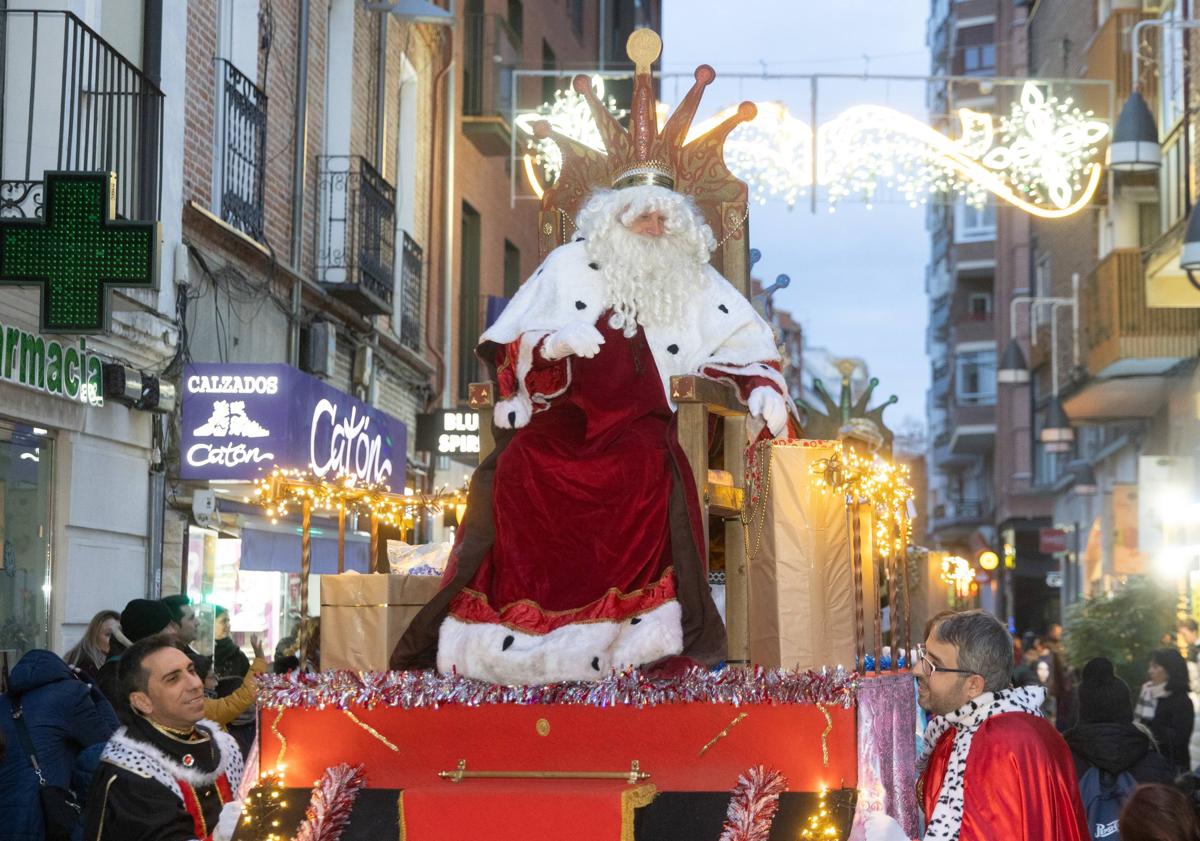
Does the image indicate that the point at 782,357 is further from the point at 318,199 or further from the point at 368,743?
the point at 318,199

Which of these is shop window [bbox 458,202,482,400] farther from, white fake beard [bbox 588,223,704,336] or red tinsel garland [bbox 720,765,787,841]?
red tinsel garland [bbox 720,765,787,841]

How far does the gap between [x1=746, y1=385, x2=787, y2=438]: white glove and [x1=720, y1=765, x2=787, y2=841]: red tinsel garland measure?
1.80 meters

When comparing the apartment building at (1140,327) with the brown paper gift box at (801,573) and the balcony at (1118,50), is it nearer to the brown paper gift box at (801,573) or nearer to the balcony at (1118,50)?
the balcony at (1118,50)

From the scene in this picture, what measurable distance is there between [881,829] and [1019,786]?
593mm

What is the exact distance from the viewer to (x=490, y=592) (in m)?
5.65

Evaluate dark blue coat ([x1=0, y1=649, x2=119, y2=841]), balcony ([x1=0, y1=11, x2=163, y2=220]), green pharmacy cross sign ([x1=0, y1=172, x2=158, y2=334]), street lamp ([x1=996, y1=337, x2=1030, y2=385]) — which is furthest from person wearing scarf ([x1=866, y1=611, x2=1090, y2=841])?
street lamp ([x1=996, y1=337, x2=1030, y2=385])

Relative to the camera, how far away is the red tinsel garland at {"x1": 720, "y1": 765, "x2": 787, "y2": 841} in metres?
4.64

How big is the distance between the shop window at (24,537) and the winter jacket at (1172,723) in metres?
6.75

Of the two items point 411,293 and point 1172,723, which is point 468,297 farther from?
point 1172,723

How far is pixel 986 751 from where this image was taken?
4.21 meters

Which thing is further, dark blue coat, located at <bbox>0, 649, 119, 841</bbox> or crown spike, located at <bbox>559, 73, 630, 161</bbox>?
crown spike, located at <bbox>559, 73, 630, 161</bbox>

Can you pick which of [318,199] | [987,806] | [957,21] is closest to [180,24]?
[318,199]

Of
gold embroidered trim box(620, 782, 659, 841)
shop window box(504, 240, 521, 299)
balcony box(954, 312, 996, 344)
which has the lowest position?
gold embroidered trim box(620, 782, 659, 841)

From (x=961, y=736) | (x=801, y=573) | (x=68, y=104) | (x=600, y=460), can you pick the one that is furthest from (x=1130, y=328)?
(x=961, y=736)
